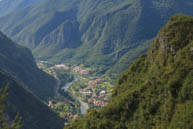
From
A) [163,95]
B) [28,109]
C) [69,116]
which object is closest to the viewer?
[163,95]

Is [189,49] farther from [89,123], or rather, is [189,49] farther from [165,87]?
[89,123]

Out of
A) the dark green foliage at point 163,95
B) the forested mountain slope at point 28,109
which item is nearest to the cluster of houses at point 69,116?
the forested mountain slope at point 28,109

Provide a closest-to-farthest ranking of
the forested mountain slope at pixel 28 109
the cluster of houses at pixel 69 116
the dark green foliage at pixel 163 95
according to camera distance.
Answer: the dark green foliage at pixel 163 95 → the forested mountain slope at pixel 28 109 → the cluster of houses at pixel 69 116

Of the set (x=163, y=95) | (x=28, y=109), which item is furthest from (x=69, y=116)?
(x=163, y=95)

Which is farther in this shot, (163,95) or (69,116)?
(69,116)

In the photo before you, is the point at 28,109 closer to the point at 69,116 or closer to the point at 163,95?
the point at 69,116

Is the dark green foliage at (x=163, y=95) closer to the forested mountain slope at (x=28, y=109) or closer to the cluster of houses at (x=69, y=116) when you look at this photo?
the forested mountain slope at (x=28, y=109)
